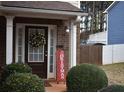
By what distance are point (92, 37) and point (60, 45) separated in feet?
103

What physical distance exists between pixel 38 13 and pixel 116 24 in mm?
19406

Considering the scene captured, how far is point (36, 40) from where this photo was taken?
1500 centimetres

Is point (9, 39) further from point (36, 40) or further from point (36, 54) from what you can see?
point (36, 54)

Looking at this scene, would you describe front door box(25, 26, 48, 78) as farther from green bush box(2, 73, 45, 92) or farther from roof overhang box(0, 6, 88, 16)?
green bush box(2, 73, 45, 92)

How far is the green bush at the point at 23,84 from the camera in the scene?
9.67 metres

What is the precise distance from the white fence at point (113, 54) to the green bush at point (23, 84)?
21.3m

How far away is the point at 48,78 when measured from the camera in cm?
1531

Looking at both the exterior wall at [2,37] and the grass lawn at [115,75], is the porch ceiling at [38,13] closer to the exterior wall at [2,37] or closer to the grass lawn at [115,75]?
the exterior wall at [2,37]

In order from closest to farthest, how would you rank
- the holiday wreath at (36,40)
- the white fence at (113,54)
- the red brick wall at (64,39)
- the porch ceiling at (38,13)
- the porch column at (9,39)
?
the porch ceiling at (38,13)
the porch column at (9,39)
the holiday wreath at (36,40)
the red brick wall at (64,39)
the white fence at (113,54)

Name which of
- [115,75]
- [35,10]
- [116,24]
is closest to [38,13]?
[35,10]

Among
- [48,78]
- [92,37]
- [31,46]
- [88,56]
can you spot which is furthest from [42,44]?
[92,37]

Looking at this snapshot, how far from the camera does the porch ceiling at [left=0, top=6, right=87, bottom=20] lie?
1288cm

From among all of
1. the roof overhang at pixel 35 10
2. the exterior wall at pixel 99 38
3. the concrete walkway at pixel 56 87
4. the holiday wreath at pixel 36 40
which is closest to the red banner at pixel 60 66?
the concrete walkway at pixel 56 87

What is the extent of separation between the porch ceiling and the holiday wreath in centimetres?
140
